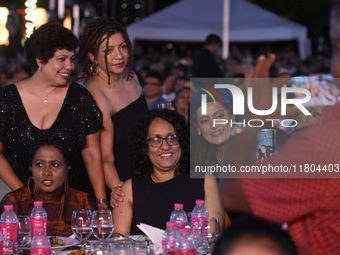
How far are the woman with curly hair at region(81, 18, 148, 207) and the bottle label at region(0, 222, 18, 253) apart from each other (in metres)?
1.12

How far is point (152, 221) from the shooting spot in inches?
128

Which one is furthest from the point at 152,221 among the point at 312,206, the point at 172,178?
the point at 312,206

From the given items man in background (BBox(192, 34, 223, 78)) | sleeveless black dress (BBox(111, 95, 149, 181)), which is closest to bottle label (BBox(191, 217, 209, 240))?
sleeveless black dress (BBox(111, 95, 149, 181))

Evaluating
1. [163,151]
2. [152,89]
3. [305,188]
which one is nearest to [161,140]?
[163,151]

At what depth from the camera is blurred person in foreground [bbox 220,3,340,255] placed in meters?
1.54

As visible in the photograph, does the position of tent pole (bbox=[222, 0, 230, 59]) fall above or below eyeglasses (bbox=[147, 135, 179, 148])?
above

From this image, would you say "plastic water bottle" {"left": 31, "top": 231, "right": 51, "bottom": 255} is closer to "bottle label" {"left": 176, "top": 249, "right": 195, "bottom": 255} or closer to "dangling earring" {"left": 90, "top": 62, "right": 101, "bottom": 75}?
"bottle label" {"left": 176, "top": 249, "right": 195, "bottom": 255}

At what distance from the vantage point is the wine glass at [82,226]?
9.04 ft

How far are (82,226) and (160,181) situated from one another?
28.9 inches

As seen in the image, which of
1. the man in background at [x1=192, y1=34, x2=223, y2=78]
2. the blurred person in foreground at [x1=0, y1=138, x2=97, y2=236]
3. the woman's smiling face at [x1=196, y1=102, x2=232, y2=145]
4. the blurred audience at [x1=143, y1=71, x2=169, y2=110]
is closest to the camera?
the blurred person in foreground at [x1=0, y1=138, x2=97, y2=236]

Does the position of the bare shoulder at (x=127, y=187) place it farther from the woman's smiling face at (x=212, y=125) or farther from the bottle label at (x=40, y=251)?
the bottle label at (x=40, y=251)

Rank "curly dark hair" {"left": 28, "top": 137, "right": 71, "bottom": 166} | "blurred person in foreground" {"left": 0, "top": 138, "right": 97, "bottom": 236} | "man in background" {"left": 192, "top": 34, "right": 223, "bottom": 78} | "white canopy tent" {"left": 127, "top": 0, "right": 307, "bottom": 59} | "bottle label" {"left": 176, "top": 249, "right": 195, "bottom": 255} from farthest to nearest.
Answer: "white canopy tent" {"left": 127, "top": 0, "right": 307, "bottom": 59}
"man in background" {"left": 192, "top": 34, "right": 223, "bottom": 78}
"curly dark hair" {"left": 28, "top": 137, "right": 71, "bottom": 166}
"blurred person in foreground" {"left": 0, "top": 138, "right": 97, "bottom": 236}
"bottle label" {"left": 176, "top": 249, "right": 195, "bottom": 255}

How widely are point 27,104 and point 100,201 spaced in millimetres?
Result: 729

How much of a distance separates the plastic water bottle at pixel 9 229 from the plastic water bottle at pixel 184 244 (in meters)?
0.79
